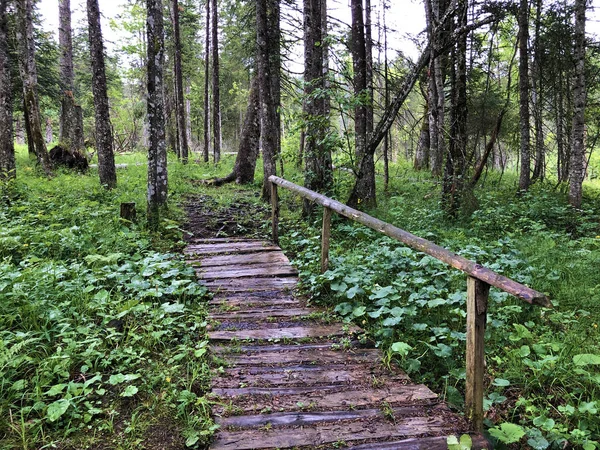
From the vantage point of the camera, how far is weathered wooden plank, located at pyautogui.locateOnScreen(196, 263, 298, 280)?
5.92m

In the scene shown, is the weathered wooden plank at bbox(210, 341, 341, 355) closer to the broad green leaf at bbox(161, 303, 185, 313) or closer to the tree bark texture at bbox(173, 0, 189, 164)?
the broad green leaf at bbox(161, 303, 185, 313)

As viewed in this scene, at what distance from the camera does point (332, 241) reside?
741 centimetres

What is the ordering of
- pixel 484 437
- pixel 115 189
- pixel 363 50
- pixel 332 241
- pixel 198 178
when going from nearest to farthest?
1. pixel 484 437
2. pixel 332 241
3. pixel 363 50
4. pixel 115 189
5. pixel 198 178

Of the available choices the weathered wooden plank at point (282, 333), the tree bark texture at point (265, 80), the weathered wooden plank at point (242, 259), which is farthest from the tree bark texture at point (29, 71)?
the weathered wooden plank at point (282, 333)

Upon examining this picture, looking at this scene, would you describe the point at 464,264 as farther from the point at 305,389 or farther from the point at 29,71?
the point at 29,71

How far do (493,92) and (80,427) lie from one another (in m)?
17.4

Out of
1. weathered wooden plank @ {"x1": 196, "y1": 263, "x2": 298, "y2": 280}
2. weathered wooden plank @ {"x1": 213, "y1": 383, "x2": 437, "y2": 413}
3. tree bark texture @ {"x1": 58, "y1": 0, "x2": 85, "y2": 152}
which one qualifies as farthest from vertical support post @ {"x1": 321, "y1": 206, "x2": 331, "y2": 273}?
tree bark texture @ {"x1": 58, "y1": 0, "x2": 85, "y2": 152}

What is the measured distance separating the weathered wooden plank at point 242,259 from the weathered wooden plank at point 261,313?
1.69m

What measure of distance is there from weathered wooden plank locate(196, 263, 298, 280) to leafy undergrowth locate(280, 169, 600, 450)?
0.29m

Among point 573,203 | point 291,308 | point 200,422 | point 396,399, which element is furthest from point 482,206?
point 200,422

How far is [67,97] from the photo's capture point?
1555cm

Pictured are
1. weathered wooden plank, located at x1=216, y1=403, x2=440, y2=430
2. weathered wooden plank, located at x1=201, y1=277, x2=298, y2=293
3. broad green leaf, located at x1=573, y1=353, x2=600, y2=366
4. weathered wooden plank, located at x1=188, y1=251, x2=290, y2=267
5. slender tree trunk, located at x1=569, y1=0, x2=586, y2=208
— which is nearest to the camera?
weathered wooden plank, located at x1=216, y1=403, x2=440, y2=430

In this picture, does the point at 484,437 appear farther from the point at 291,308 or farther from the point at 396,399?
the point at 291,308

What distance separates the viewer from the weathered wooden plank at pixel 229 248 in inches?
275
